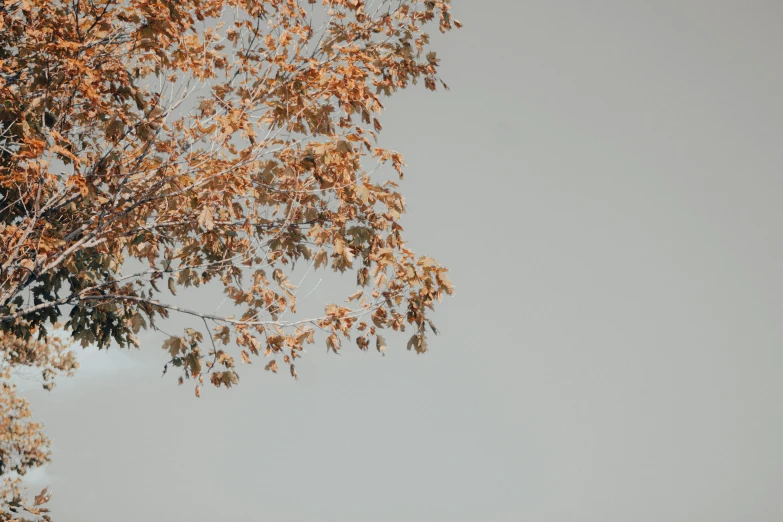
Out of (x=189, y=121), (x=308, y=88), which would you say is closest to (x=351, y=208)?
(x=308, y=88)

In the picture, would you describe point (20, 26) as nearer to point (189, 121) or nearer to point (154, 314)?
point (189, 121)

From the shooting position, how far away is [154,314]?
30.5ft

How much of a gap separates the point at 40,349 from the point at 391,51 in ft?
53.1

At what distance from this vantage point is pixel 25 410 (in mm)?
20219

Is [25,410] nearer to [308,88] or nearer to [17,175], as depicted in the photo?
A: [17,175]

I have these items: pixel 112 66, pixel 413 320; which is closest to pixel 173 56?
pixel 112 66

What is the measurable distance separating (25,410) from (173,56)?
16.3m

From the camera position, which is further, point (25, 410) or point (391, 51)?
point (25, 410)

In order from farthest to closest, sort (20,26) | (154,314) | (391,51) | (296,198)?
1. (154,314)
2. (391,51)
3. (20,26)
4. (296,198)

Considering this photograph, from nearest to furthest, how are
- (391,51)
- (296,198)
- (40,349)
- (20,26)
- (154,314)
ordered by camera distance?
(296,198) < (20,26) < (391,51) < (154,314) < (40,349)

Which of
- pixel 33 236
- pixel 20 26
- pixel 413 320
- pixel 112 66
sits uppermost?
pixel 20 26

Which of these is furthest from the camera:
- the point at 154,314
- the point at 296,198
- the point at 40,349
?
the point at 40,349

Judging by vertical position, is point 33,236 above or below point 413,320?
above

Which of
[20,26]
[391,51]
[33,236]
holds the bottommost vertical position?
[33,236]
